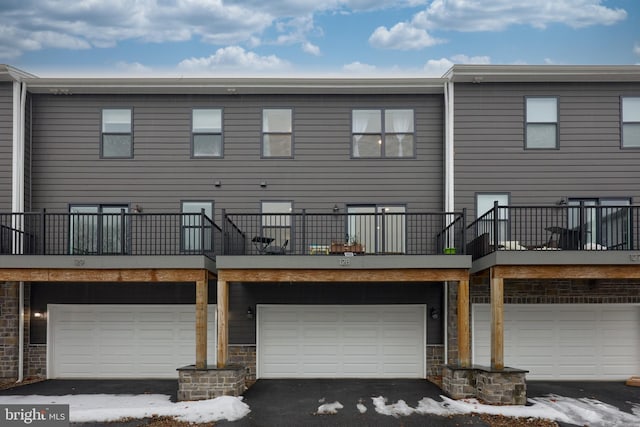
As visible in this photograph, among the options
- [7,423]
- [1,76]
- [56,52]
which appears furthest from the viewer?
[56,52]

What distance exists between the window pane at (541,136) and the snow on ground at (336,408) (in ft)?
18.9

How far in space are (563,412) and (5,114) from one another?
526 inches

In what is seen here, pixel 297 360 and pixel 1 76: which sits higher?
pixel 1 76

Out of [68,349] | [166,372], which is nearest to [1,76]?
[68,349]

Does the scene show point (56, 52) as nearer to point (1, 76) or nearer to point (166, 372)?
point (1, 76)

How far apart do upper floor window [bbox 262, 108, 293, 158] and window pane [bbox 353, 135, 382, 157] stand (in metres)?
1.57

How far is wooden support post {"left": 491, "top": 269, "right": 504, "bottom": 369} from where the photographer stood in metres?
11.3

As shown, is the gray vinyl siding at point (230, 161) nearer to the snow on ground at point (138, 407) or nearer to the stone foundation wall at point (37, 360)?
the stone foundation wall at point (37, 360)

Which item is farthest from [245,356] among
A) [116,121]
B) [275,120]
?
[116,121]

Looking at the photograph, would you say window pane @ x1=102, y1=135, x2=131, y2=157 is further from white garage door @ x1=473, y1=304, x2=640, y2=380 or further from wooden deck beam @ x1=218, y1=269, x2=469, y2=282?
white garage door @ x1=473, y1=304, x2=640, y2=380

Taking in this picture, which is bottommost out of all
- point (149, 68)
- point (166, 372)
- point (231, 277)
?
point (166, 372)

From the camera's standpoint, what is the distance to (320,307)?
14.3 m

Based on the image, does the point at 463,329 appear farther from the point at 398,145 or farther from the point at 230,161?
the point at 230,161

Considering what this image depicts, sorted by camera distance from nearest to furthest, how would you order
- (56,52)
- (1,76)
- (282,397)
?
(282,397) < (1,76) < (56,52)
